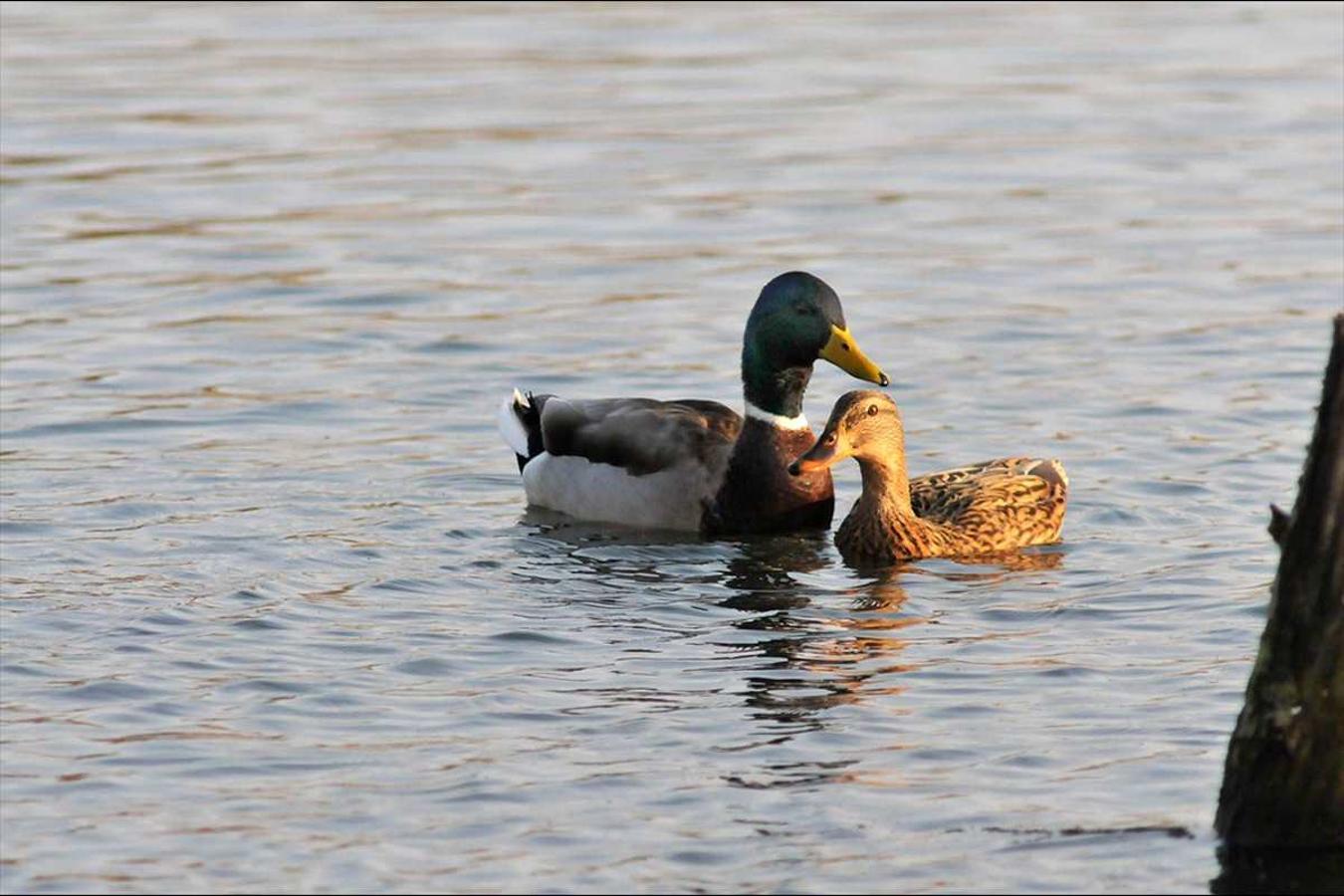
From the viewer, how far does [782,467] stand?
1331cm

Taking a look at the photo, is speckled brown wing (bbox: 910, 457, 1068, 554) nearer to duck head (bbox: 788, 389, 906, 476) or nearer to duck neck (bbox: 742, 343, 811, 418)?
duck head (bbox: 788, 389, 906, 476)

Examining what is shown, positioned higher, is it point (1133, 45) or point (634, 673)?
point (1133, 45)

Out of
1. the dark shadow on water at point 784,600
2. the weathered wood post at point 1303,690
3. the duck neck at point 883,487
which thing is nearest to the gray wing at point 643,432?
the dark shadow on water at point 784,600

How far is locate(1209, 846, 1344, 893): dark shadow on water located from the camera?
777cm

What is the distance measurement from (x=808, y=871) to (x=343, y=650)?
10.1ft

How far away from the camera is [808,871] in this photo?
318 inches

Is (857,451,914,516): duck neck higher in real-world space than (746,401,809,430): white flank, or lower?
lower

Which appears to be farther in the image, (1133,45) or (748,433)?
(1133,45)

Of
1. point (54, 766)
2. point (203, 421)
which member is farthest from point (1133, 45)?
point (54, 766)

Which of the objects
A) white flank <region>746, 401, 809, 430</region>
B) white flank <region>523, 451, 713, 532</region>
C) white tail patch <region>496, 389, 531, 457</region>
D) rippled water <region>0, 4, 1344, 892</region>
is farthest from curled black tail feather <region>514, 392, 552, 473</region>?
white flank <region>746, 401, 809, 430</region>

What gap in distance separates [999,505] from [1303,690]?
4.96 metres

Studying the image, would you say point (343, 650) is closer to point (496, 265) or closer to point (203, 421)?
point (203, 421)

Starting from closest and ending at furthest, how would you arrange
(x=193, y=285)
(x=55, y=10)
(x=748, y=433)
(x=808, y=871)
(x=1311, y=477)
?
(x=1311, y=477)
(x=808, y=871)
(x=748, y=433)
(x=193, y=285)
(x=55, y=10)

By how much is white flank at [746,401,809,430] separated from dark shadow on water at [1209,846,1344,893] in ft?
19.0
